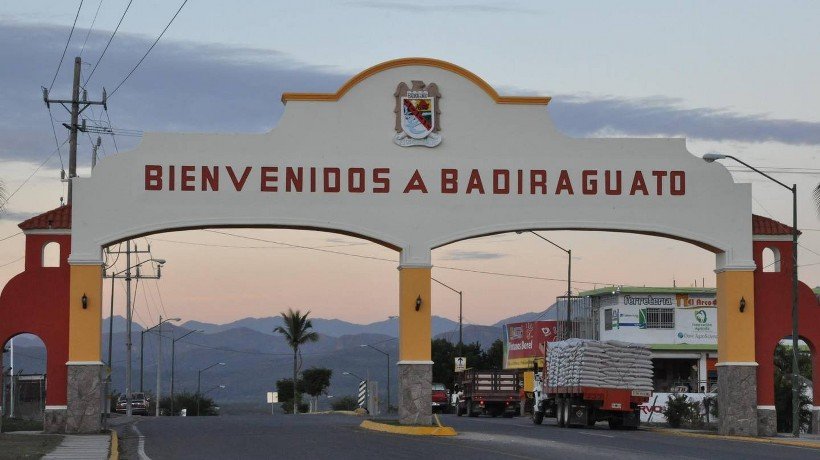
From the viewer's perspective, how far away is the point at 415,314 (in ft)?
128

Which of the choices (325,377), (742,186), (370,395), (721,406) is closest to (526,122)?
(742,186)

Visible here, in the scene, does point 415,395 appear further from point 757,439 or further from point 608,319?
point 608,319

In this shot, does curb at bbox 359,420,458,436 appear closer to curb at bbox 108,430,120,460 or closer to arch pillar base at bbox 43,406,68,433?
curb at bbox 108,430,120,460

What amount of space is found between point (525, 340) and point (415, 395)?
185 ft

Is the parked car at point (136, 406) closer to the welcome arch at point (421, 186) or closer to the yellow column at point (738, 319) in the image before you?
the welcome arch at point (421, 186)

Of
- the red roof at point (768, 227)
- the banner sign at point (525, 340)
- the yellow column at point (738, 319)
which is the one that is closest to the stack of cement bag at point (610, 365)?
the yellow column at point (738, 319)

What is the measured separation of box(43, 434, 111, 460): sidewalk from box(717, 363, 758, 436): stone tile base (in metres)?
18.5

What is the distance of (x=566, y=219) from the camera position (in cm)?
3956

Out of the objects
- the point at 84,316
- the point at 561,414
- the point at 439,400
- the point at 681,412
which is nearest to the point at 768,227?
the point at 561,414

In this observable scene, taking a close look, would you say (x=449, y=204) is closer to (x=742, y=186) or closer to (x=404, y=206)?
(x=404, y=206)

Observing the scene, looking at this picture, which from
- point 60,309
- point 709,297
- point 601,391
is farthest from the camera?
point 709,297

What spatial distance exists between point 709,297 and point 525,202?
5141 cm

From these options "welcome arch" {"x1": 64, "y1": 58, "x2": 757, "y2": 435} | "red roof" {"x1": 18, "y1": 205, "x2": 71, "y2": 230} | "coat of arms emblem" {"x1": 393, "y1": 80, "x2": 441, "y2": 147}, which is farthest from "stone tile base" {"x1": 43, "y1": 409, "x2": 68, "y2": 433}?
"coat of arms emblem" {"x1": 393, "y1": 80, "x2": 441, "y2": 147}

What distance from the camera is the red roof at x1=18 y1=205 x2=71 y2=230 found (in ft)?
127
